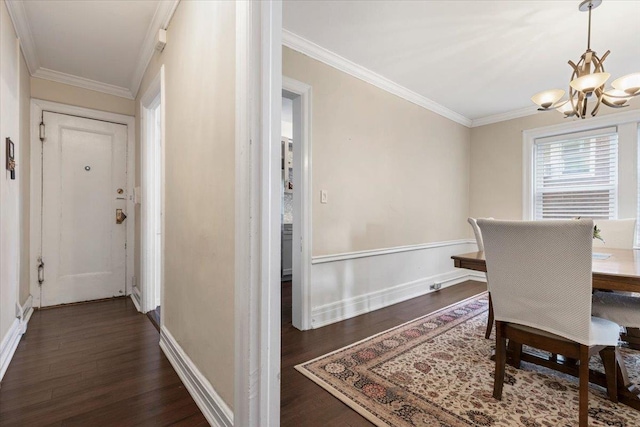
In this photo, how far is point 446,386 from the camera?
1725 millimetres

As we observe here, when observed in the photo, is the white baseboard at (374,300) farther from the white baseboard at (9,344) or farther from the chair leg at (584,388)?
the white baseboard at (9,344)

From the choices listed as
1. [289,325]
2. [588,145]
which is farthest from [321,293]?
[588,145]

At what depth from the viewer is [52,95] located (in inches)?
122

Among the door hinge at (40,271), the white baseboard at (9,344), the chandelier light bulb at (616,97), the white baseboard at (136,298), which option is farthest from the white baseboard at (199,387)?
the chandelier light bulb at (616,97)

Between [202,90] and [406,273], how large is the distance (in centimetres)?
291

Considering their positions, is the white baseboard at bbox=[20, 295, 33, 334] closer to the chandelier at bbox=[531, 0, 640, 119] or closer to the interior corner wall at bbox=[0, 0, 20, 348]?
the interior corner wall at bbox=[0, 0, 20, 348]

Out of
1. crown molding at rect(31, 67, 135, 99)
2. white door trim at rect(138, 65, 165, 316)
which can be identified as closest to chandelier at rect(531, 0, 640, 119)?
white door trim at rect(138, 65, 165, 316)

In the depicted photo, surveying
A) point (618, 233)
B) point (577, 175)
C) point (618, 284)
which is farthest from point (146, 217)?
point (577, 175)

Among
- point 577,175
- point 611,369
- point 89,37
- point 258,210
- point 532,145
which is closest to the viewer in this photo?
point 258,210

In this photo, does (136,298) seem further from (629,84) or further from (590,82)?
(629,84)

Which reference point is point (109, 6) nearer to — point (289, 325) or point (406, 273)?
point (289, 325)

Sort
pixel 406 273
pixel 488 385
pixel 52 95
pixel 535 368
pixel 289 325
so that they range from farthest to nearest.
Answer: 1. pixel 406 273
2. pixel 52 95
3. pixel 289 325
4. pixel 535 368
5. pixel 488 385

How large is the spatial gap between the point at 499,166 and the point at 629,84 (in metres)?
2.53

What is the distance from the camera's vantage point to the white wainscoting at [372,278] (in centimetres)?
271
